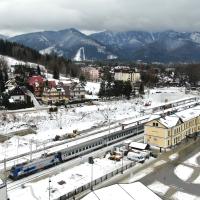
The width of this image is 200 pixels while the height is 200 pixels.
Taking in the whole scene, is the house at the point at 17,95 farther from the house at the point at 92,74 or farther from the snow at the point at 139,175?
the house at the point at 92,74

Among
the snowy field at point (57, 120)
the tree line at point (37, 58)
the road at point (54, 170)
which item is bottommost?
the road at point (54, 170)

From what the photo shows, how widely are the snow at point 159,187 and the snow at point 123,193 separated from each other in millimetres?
3427

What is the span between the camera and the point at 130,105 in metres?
72.7

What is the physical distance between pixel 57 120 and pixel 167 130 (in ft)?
67.6

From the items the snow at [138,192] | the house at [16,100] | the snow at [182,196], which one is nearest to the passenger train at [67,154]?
the snow at [138,192]

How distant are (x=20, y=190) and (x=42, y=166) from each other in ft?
15.7

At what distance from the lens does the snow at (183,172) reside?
106ft

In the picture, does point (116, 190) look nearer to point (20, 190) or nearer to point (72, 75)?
point (20, 190)

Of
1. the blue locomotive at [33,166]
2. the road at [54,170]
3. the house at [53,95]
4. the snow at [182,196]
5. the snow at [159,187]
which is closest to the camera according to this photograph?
the snow at [182,196]

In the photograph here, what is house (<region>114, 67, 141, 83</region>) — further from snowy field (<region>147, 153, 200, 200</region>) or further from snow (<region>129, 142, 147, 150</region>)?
snowy field (<region>147, 153, 200, 200</region>)

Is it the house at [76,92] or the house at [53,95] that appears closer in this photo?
the house at [53,95]

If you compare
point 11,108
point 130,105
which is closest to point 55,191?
point 11,108

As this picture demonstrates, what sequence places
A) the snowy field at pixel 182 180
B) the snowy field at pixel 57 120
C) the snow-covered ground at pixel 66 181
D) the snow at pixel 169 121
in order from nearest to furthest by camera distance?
the snow-covered ground at pixel 66 181 < the snowy field at pixel 182 180 < the snow at pixel 169 121 < the snowy field at pixel 57 120

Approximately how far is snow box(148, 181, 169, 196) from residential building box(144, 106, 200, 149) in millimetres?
10324
